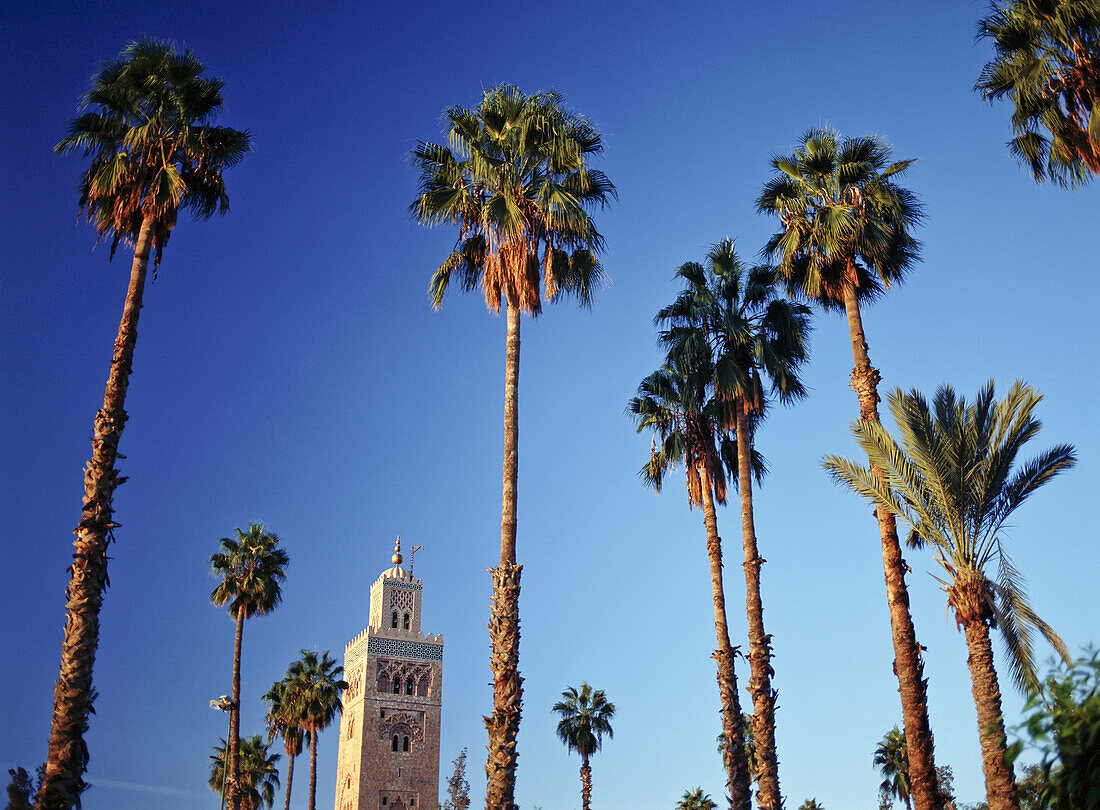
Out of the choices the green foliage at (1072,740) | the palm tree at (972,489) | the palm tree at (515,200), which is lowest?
the green foliage at (1072,740)

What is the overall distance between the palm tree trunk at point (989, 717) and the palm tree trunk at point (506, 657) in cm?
744

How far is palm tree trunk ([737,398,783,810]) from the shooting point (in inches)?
846

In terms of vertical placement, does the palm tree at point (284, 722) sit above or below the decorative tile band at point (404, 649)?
below

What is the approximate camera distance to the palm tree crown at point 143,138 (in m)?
19.5

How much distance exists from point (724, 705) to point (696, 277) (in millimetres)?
11377

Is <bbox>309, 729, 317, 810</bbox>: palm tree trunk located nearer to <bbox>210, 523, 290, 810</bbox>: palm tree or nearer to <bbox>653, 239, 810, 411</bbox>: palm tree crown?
<bbox>210, 523, 290, 810</bbox>: palm tree

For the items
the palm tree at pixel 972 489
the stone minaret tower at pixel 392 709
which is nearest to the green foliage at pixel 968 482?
the palm tree at pixel 972 489

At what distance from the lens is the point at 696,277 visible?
27.5 metres

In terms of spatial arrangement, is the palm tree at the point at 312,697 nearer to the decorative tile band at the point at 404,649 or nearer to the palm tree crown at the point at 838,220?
the decorative tile band at the point at 404,649

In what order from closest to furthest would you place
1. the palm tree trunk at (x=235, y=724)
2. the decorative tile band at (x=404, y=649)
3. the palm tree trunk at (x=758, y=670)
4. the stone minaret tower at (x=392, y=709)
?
the palm tree trunk at (x=758, y=670), the palm tree trunk at (x=235, y=724), the stone minaret tower at (x=392, y=709), the decorative tile band at (x=404, y=649)

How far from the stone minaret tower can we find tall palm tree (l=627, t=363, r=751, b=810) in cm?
4152

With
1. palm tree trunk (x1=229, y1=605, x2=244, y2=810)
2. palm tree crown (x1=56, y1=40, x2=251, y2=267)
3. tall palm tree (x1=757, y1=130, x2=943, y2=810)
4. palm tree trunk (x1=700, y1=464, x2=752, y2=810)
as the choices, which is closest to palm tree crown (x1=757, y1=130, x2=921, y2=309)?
tall palm tree (x1=757, y1=130, x2=943, y2=810)

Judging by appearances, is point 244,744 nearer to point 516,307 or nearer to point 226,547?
point 226,547

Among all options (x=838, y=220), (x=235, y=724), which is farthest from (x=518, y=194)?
(x=235, y=724)
